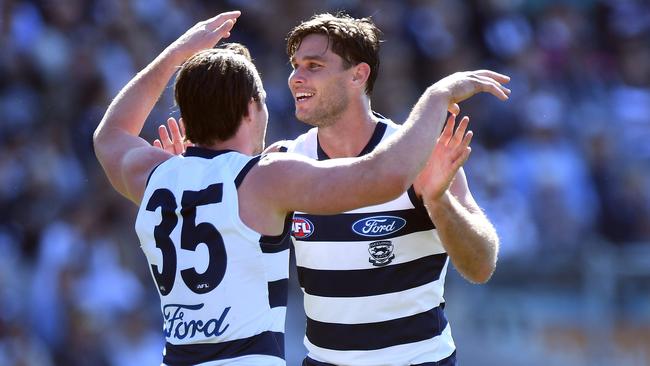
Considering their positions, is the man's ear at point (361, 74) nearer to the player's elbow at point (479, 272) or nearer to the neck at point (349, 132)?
the neck at point (349, 132)

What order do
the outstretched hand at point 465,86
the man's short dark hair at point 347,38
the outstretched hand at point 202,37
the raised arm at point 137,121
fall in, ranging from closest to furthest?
the outstretched hand at point 465,86 → the raised arm at point 137,121 → the outstretched hand at point 202,37 → the man's short dark hair at point 347,38

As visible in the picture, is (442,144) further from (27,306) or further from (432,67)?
(432,67)

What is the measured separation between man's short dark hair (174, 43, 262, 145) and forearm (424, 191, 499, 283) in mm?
1074

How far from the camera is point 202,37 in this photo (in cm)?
490

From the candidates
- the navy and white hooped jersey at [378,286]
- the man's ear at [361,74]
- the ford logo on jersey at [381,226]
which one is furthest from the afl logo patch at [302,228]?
the man's ear at [361,74]

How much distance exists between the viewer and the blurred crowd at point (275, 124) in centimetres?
995

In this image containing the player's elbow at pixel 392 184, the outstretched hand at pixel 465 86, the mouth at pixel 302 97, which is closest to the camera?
the player's elbow at pixel 392 184

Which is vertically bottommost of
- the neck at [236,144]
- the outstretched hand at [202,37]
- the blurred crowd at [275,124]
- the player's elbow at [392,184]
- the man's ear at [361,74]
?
the blurred crowd at [275,124]

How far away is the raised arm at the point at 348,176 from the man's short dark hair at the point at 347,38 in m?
1.46

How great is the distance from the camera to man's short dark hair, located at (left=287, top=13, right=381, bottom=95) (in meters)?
5.56

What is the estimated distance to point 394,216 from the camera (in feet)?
17.1

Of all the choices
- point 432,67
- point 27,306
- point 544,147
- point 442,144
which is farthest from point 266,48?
point 442,144

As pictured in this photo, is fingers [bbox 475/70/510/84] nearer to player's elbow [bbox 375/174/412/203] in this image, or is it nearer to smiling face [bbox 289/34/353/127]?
player's elbow [bbox 375/174/412/203]

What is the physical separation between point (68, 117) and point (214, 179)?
6.87m
